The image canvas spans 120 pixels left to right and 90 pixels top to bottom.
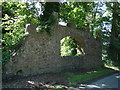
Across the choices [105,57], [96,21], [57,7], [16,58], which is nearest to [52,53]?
[16,58]

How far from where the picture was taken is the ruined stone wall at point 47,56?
6.62m

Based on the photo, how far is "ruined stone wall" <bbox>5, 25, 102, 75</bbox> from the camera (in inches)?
261

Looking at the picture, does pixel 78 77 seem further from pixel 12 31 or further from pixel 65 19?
pixel 65 19

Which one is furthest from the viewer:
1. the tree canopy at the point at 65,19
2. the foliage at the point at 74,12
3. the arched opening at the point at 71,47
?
the arched opening at the point at 71,47

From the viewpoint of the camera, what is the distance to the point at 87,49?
11.0 metres

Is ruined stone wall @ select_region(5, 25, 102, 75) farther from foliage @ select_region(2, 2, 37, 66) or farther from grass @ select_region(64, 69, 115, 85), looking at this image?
grass @ select_region(64, 69, 115, 85)

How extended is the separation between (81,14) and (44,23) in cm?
478

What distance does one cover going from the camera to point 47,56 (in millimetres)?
8086

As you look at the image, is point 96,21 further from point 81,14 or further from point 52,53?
point 52,53

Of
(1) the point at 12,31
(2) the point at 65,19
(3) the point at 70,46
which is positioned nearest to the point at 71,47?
(3) the point at 70,46

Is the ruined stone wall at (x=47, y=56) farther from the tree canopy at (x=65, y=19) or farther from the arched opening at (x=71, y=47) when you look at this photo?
the arched opening at (x=71, y=47)

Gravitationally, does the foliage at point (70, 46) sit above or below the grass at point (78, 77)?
above

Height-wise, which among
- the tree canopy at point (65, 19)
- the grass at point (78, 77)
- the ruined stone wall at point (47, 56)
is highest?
the tree canopy at point (65, 19)

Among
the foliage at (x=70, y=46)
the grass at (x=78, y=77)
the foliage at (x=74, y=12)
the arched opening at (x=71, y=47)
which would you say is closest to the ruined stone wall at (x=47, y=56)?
the foliage at (x=74, y=12)
